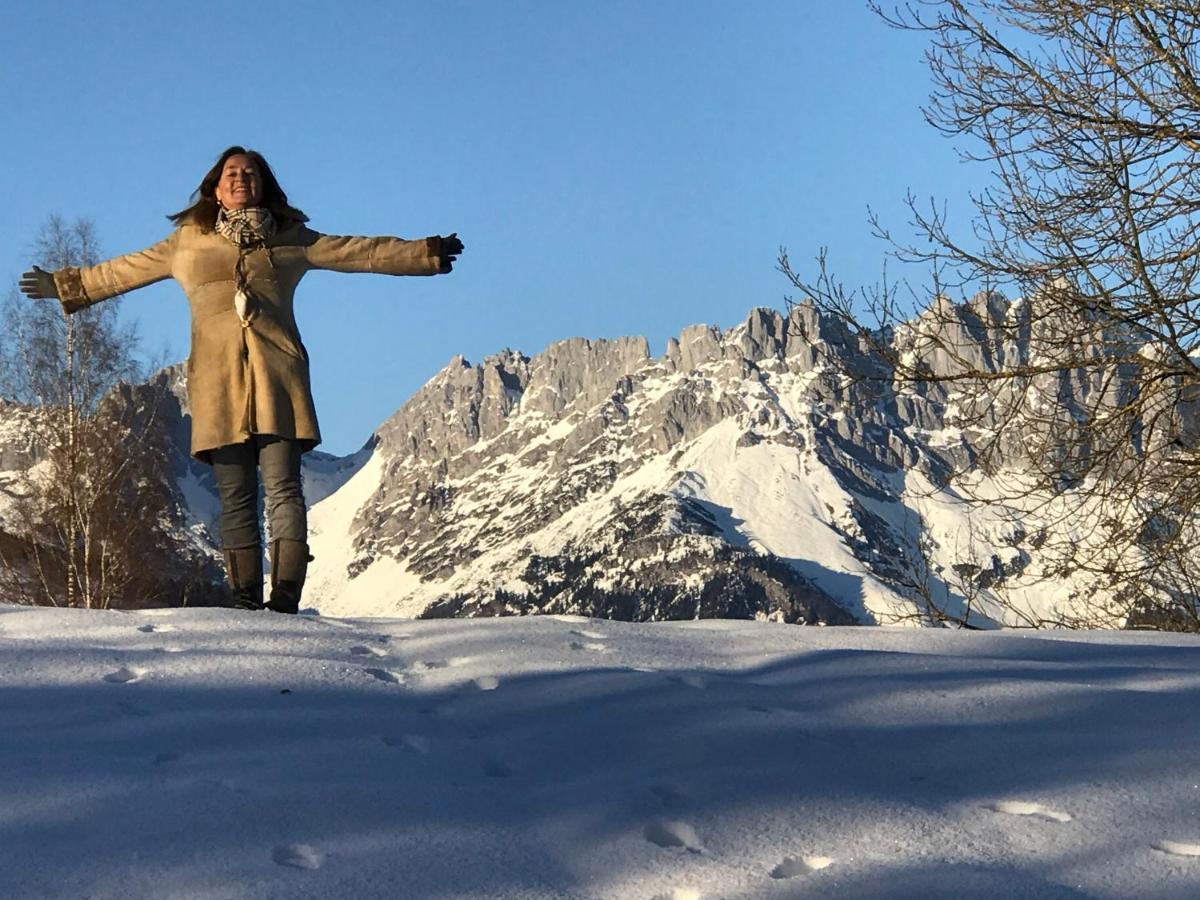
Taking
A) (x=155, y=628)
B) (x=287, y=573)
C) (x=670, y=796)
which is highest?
(x=287, y=573)

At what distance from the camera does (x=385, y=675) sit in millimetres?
4406

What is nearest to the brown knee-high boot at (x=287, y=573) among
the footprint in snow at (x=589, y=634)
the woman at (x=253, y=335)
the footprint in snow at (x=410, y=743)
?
the woman at (x=253, y=335)

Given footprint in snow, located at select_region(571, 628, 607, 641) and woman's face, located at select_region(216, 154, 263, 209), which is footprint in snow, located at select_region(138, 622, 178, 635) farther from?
woman's face, located at select_region(216, 154, 263, 209)

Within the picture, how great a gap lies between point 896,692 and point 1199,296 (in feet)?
16.0

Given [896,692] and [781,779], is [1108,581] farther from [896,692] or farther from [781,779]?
[781,779]

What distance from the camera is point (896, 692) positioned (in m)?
4.07

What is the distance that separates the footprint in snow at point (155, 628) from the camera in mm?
4980

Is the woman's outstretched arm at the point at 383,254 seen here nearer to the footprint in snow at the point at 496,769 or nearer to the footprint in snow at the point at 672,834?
the footprint in snow at the point at 496,769

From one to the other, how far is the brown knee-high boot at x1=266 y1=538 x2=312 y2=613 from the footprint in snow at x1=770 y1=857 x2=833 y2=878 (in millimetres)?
4401

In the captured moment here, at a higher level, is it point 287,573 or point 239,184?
point 239,184

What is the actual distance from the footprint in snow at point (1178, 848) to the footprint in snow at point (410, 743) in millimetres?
1844

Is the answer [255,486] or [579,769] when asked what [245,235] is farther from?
Answer: [579,769]

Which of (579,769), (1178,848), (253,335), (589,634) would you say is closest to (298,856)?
(579,769)

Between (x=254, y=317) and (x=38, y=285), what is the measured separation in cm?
Result: 144
